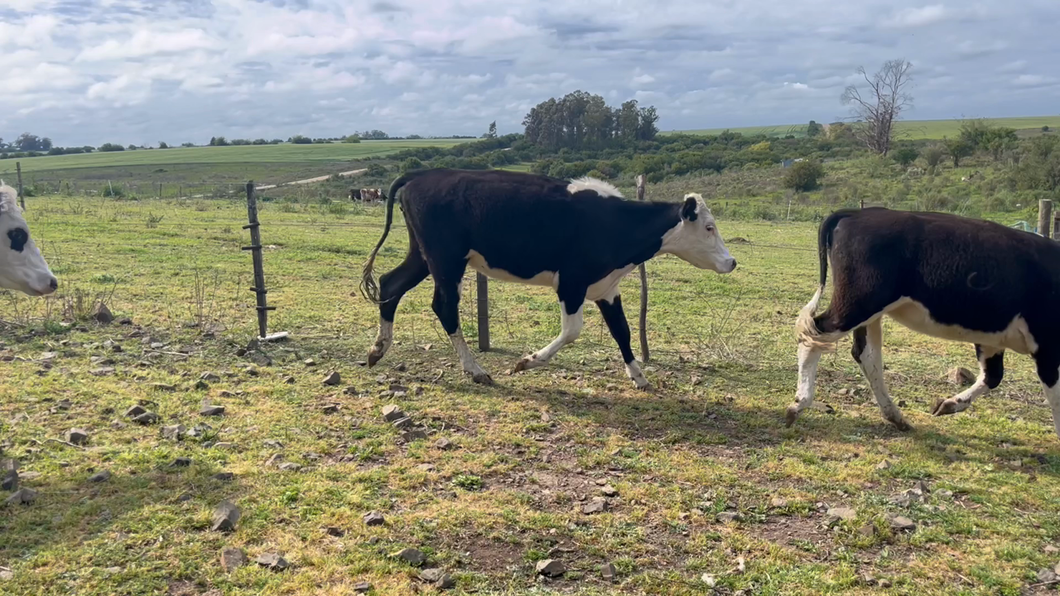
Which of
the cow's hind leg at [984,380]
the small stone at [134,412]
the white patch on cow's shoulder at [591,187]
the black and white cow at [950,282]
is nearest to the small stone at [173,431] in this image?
the small stone at [134,412]

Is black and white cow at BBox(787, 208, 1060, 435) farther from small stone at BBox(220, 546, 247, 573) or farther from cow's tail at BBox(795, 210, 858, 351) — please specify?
small stone at BBox(220, 546, 247, 573)

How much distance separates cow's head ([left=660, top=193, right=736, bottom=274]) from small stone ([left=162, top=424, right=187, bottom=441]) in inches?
179

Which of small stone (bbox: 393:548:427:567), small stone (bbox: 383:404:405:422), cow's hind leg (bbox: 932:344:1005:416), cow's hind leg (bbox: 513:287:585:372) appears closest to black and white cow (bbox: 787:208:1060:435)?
cow's hind leg (bbox: 932:344:1005:416)

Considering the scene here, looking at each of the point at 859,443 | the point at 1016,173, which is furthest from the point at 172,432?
the point at 1016,173

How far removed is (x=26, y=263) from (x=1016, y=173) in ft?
124

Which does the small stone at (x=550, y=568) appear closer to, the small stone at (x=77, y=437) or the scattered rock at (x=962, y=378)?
the small stone at (x=77, y=437)

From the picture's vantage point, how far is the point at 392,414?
6.42 meters

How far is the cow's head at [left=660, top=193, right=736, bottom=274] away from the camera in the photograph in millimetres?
7754

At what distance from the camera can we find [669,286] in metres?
14.9

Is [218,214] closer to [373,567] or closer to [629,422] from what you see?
[629,422]

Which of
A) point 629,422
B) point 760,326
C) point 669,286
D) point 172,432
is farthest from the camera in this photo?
point 669,286

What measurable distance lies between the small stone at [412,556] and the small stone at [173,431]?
2.53 meters

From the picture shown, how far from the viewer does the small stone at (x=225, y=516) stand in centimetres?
441

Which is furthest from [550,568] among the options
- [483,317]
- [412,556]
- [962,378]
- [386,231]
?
[962,378]
